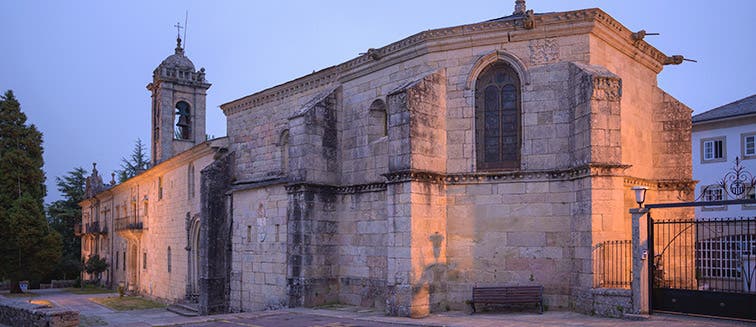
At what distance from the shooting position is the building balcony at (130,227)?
115 feet

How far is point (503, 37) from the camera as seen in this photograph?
48.0 feet

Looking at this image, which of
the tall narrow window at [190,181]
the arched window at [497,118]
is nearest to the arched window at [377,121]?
the arched window at [497,118]

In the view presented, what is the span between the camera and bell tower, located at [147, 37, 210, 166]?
3372 cm

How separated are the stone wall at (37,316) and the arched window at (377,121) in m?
8.34

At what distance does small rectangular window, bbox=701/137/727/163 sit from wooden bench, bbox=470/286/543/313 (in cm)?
1818

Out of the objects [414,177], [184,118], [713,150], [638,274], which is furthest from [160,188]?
[713,150]

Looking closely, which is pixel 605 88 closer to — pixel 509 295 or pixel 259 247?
pixel 509 295

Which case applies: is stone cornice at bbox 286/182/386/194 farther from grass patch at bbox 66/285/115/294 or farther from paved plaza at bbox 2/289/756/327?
grass patch at bbox 66/285/115/294

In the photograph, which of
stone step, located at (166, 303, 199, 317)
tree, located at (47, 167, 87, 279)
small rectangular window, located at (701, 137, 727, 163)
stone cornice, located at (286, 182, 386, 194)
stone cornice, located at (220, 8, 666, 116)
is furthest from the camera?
tree, located at (47, 167, 87, 279)

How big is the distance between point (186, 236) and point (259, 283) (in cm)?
993

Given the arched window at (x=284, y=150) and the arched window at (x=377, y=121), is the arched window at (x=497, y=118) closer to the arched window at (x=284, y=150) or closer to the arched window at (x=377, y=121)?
the arched window at (x=377, y=121)

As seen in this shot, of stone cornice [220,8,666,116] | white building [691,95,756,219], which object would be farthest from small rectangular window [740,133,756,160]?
stone cornice [220,8,666,116]

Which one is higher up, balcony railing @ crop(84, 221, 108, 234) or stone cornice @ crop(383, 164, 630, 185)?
stone cornice @ crop(383, 164, 630, 185)

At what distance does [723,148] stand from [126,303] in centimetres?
2790
